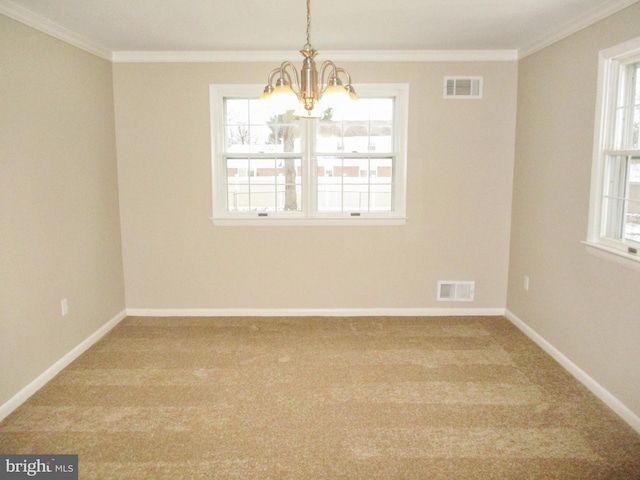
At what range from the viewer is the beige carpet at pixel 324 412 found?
101 inches

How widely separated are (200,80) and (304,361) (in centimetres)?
281

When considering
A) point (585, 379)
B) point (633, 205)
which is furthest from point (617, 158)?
point (585, 379)

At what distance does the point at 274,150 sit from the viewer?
482 cm

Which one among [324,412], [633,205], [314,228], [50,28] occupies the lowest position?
[324,412]

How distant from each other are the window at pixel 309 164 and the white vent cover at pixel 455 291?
0.80 m

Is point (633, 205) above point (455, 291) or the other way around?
above

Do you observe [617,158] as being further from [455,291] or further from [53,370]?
[53,370]

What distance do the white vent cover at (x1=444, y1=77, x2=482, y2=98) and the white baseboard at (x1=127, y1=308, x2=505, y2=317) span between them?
212cm

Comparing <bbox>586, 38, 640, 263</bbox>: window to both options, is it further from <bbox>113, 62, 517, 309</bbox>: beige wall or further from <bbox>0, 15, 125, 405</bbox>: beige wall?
<bbox>0, 15, 125, 405</bbox>: beige wall

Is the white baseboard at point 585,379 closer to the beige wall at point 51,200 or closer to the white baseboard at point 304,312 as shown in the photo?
the white baseboard at point 304,312

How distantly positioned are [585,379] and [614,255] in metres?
0.93

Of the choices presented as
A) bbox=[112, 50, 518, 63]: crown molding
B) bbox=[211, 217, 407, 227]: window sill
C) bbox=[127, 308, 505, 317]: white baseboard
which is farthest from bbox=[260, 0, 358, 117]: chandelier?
bbox=[127, 308, 505, 317]: white baseboard

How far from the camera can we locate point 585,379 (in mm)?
3422

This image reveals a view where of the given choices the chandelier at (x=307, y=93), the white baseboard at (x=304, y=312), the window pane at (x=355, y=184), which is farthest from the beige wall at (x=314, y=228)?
the chandelier at (x=307, y=93)
